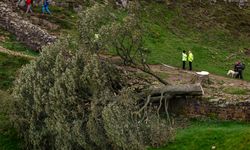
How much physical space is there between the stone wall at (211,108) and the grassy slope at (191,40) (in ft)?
34.6

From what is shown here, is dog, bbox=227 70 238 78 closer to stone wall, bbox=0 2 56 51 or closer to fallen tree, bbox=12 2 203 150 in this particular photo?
fallen tree, bbox=12 2 203 150

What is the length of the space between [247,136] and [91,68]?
9112 mm

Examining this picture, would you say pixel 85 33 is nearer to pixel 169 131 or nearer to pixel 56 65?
pixel 56 65

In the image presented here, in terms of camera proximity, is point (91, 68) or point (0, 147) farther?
point (0, 147)

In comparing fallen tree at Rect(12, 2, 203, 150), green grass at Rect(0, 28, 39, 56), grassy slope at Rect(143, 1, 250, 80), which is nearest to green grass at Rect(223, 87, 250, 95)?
fallen tree at Rect(12, 2, 203, 150)

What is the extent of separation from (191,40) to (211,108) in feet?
59.2

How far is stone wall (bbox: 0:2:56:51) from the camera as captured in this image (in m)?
40.5

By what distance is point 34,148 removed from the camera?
30.1 m

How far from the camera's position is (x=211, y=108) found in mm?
31031

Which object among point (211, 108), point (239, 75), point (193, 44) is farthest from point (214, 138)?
point (193, 44)

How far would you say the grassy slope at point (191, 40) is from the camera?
4391 cm

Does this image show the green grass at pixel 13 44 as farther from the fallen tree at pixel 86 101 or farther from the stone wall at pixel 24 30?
the fallen tree at pixel 86 101

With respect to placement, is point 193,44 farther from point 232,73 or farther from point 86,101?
point 86,101

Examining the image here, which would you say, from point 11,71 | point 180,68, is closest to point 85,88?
point 11,71
